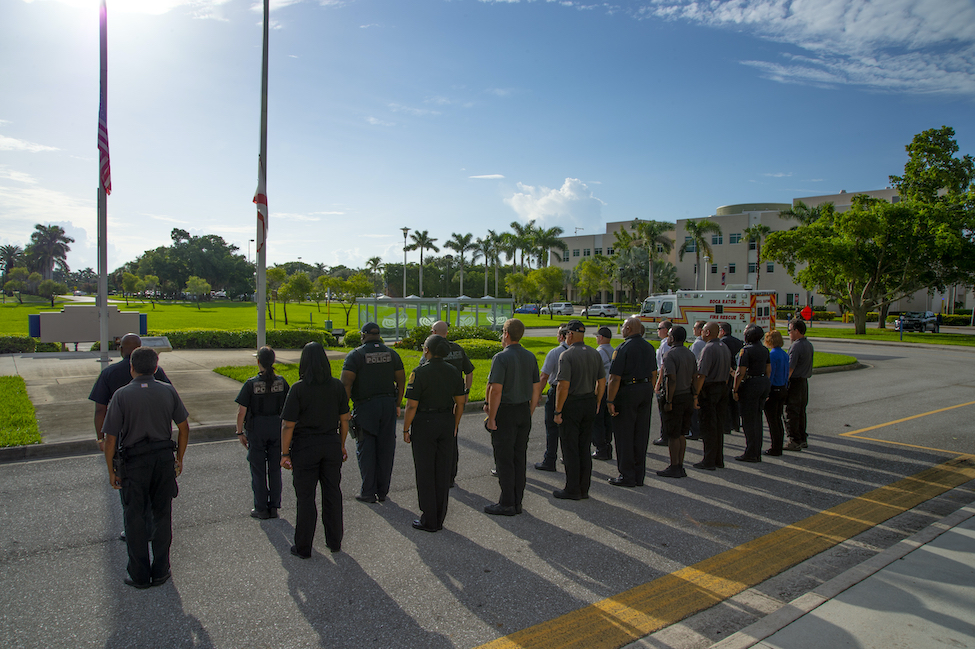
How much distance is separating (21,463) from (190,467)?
215 cm

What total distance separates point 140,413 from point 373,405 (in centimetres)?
212

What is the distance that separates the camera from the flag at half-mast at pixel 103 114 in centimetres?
1427

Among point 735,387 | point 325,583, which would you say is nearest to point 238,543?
point 325,583

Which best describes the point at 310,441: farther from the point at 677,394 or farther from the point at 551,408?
the point at 677,394

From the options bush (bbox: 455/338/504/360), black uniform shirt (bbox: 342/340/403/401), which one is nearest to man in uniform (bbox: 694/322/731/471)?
black uniform shirt (bbox: 342/340/403/401)

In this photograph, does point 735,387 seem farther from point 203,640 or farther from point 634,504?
point 203,640

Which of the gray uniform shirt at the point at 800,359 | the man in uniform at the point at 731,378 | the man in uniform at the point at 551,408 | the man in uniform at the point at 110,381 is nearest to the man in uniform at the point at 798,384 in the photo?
the gray uniform shirt at the point at 800,359

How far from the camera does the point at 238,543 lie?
4.90 metres

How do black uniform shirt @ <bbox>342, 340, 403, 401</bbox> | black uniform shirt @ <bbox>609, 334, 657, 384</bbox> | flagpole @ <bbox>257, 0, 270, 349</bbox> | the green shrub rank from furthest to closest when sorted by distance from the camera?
the green shrub, flagpole @ <bbox>257, 0, 270, 349</bbox>, black uniform shirt @ <bbox>609, 334, 657, 384</bbox>, black uniform shirt @ <bbox>342, 340, 403, 401</bbox>

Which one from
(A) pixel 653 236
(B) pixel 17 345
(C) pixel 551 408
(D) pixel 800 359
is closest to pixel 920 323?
(A) pixel 653 236

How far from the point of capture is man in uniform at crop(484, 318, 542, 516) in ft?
18.2

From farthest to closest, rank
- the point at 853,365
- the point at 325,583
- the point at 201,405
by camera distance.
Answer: the point at 853,365 → the point at 201,405 → the point at 325,583

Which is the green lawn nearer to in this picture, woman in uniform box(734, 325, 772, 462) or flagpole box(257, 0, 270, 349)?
flagpole box(257, 0, 270, 349)

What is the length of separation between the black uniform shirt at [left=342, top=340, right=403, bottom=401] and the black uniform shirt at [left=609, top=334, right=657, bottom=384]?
2.45m
